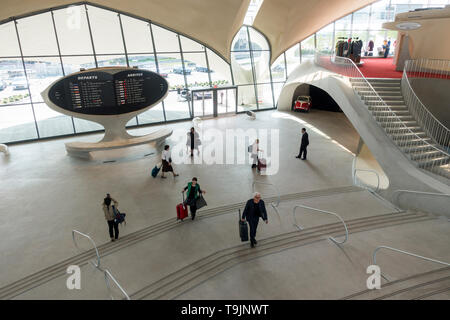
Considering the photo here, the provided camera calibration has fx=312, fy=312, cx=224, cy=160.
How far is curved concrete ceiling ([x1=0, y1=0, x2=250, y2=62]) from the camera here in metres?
15.9

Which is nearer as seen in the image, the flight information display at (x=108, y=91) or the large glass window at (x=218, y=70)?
the flight information display at (x=108, y=91)

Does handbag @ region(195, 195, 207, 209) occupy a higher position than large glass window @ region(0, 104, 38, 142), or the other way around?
large glass window @ region(0, 104, 38, 142)

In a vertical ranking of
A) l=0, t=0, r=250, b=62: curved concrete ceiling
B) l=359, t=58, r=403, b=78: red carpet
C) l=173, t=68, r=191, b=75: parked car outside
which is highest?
l=0, t=0, r=250, b=62: curved concrete ceiling

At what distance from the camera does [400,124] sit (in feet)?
37.8

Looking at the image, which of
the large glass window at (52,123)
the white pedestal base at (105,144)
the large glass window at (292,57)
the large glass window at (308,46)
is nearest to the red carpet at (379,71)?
the large glass window at (308,46)

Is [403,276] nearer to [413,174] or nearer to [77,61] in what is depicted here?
[413,174]

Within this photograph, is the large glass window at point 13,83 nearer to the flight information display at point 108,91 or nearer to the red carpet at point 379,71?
the flight information display at point 108,91

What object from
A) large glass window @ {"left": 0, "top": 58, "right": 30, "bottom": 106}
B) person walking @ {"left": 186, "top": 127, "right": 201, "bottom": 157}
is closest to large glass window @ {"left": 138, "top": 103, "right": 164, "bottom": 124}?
large glass window @ {"left": 0, "top": 58, "right": 30, "bottom": 106}

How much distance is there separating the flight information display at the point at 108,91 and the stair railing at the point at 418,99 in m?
10.6

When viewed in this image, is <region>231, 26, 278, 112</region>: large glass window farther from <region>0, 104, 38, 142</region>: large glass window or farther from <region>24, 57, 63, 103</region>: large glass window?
<region>0, 104, 38, 142</region>: large glass window

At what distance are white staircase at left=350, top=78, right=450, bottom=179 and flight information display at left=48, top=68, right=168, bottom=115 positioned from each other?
9167mm

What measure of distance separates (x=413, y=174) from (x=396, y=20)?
32.0ft

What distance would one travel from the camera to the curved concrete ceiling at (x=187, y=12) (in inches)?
626

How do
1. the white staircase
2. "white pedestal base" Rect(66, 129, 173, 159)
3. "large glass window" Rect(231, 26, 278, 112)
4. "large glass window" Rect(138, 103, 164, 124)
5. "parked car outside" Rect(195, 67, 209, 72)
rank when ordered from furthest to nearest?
1. "large glass window" Rect(138, 103, 164, 124)
2. "large glass window" Rect(231, 26, 278, 112)
3. "parked car outside" Rect(195, 67, 209, 72)
4. "white pedestal base" Rect(66, 129, 173, 159)
5. the white staircase
